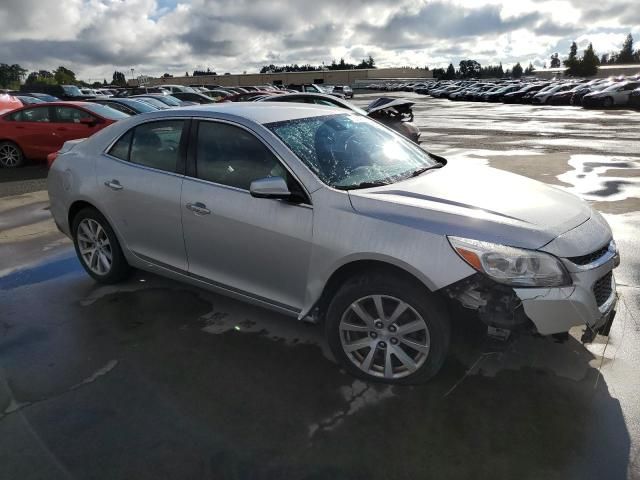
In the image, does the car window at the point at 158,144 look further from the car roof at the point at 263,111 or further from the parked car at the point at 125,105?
the parked car at the point at 125,105

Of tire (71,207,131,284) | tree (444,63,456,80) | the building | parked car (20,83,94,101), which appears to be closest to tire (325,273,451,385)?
tire (71,207,131,284)

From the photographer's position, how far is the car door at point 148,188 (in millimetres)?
3865

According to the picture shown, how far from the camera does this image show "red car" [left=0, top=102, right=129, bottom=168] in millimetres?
10922

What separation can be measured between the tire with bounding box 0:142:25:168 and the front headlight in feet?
38.1

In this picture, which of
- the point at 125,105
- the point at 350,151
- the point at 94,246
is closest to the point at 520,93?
the point at 125,105

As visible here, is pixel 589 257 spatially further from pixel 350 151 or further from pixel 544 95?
pixel 544 95

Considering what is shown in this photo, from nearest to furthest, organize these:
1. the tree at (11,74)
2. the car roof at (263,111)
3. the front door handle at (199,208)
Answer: the front door handle at (199,208), the car roof at (263,111), the tree at (11,74)

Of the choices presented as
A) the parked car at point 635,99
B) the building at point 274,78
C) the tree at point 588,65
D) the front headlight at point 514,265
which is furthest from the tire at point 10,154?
the building at point 274,78

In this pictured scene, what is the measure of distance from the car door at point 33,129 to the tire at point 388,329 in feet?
33.8

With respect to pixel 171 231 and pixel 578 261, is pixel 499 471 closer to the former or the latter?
pixel 578 261

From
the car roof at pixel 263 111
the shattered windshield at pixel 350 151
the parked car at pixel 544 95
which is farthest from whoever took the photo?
the parked car at pixel 544 95

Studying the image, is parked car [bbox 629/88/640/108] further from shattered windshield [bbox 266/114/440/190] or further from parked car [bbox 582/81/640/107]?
shattered windshield [bbox 266/114/440/190]

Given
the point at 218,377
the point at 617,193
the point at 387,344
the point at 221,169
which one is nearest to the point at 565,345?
the point at 387,344

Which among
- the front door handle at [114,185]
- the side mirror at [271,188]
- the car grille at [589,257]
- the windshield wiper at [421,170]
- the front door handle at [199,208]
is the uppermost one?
the side mirror at [271,188]
